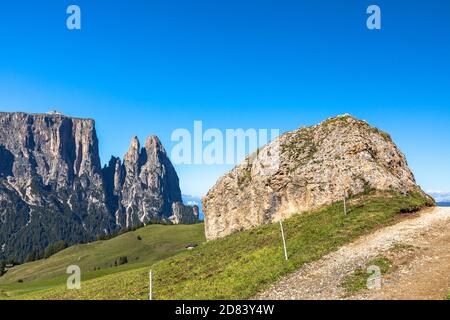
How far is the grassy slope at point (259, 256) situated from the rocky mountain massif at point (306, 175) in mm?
3096

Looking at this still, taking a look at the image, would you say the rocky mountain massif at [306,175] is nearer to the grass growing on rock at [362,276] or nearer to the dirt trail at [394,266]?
the dirt trail at [394,266]

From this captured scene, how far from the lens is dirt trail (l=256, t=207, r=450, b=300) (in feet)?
72.0

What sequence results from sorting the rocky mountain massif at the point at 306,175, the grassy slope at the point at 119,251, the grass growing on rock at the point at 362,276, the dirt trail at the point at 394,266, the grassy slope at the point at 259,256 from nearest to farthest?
the dirt trail at the point at 394,266
the grass growing on rock at the point at 362,276
the grassy slope at the point at 259,256
the rocky mountain massif at the point at 306,175
the grassy slope at the point at 119,251

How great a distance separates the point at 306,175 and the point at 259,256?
59.5 ft

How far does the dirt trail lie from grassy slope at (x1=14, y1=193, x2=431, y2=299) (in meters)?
1.41

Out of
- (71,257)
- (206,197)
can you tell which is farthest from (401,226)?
(71,257)

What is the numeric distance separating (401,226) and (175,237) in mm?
143635

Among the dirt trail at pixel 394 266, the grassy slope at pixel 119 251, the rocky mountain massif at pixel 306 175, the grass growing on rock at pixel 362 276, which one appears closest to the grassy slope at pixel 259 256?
the dirt trail at pixel 394 266

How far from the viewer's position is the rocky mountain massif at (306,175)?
46.9 meters

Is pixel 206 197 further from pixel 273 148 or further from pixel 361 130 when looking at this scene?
pixel 361 130

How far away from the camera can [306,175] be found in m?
50.6

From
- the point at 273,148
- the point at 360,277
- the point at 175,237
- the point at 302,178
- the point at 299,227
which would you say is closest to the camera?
the point at 360,277

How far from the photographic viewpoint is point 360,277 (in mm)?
24703

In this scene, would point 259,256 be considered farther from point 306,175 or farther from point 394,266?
point 306,175
